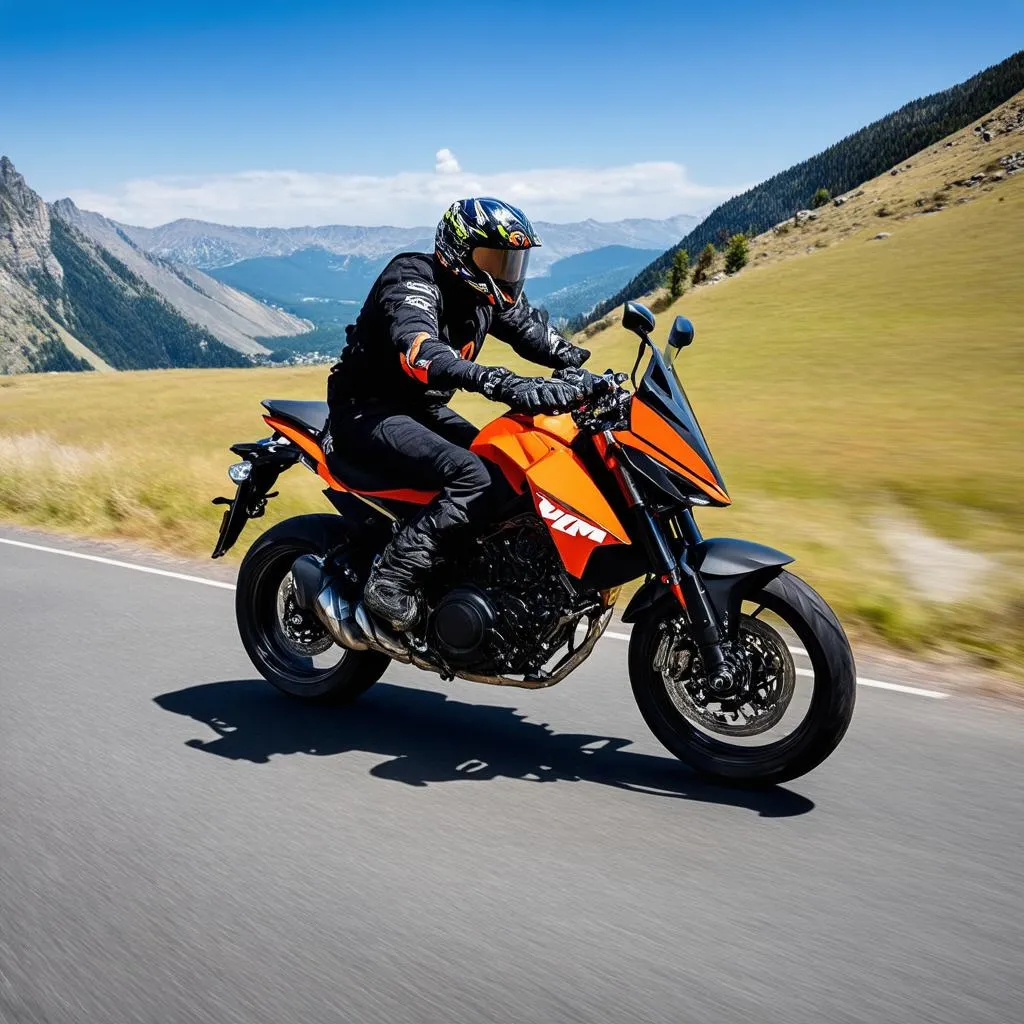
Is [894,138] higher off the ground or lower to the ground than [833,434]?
higher

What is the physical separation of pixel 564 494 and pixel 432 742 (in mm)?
1323

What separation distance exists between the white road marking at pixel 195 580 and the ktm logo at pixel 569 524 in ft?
3.53

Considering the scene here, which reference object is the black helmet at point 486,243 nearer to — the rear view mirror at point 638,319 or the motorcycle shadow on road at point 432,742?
the rear view mirror at point 638,319

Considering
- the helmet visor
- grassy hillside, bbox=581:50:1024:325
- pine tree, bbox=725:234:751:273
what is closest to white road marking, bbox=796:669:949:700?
the helmet visor

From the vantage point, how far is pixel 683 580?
394 centimetres

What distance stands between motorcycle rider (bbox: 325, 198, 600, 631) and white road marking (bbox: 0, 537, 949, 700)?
1.58 meters

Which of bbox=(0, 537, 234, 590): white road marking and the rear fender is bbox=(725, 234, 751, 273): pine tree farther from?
the rear fender

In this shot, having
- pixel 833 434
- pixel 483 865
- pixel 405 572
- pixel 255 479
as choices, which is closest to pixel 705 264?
pixel 833 434

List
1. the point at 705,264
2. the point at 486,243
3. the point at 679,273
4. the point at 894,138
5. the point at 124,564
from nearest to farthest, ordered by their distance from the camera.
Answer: the point at 486,243
the point at 124,564
the point at 679,273
the point at 705,264
the point at 894,138

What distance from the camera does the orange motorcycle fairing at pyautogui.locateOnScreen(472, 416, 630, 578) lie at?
400 cm

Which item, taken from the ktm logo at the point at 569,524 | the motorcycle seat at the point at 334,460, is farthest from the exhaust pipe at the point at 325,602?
the ktm logo at the point at 569,524

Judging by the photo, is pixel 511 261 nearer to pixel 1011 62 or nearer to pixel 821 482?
pixel 821 482

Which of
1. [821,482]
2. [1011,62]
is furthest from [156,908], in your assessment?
[1011,62]

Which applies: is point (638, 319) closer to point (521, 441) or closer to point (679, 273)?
point (521, 441)
